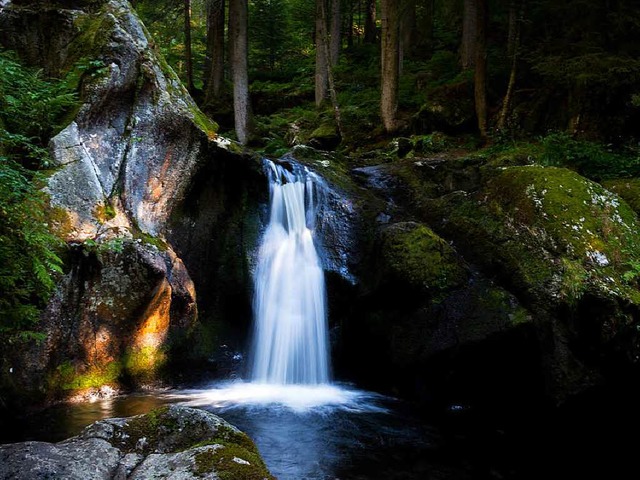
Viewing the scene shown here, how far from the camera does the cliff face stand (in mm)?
6527

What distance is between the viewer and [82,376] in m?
6.55

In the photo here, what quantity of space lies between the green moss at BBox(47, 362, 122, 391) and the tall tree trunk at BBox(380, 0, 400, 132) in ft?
34.2

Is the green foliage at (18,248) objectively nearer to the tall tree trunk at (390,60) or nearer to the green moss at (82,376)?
the green moss at (82,376)

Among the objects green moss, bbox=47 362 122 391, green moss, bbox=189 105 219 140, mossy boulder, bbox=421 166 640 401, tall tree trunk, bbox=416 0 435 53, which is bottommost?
green moss, bbox=47 362 122 391

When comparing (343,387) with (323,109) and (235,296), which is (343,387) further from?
(323,109)

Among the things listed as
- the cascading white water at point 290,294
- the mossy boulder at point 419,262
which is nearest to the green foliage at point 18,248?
the cascading white water at point 290,294

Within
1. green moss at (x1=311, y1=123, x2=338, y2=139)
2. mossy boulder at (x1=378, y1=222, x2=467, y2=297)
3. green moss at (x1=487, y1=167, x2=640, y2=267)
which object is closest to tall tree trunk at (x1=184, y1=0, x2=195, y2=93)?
green moss at (x1=311, y1=123, x2=338, y2=139)

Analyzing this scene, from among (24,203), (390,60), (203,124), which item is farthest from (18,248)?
(390,60)

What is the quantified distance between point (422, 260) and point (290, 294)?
255 cm

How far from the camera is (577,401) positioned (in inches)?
253

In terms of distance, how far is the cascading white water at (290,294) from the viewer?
27.2ft

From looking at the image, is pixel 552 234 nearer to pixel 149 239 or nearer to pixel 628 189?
pixel 628 189

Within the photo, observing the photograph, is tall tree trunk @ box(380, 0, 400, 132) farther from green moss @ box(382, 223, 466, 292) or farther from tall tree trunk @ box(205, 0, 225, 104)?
Result: green moss @ box(382, 223, 466, 292)

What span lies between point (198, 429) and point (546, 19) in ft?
43.3
